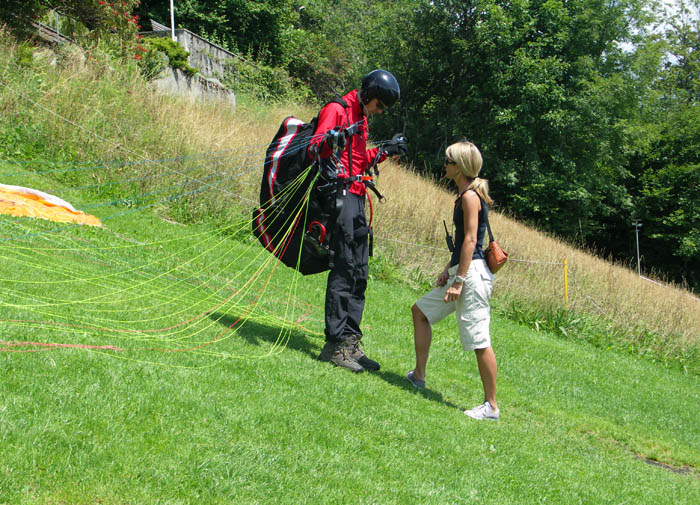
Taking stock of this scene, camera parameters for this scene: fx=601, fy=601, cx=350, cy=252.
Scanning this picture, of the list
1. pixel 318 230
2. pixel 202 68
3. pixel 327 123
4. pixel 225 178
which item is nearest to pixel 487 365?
pixel 318 230

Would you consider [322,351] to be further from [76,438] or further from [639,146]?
[639,146]

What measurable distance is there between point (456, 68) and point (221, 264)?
2382cm

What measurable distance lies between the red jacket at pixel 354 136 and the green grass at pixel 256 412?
1647mm

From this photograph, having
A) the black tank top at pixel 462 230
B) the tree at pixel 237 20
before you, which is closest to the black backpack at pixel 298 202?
the black tank top at pixel 462 230

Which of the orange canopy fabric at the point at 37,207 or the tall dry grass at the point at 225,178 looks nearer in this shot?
the orange canopy fabric at the point at 37,207

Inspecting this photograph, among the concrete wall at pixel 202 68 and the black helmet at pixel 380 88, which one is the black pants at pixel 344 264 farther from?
the concrete wall at pixel 202 68

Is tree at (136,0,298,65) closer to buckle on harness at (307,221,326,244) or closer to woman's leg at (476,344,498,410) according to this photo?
buckle on harness at (307,221,326,244)

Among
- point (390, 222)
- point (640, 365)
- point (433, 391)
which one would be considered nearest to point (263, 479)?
point (433, 391)

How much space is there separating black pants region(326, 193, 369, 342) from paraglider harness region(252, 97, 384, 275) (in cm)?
5

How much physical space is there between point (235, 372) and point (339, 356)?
1.08 m

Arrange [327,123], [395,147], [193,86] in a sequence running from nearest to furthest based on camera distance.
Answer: [327,123] → [395,147] → [193,86]

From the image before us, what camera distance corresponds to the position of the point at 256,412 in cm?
355

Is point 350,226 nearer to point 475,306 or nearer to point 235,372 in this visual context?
point 475,306

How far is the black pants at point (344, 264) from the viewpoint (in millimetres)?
4922
